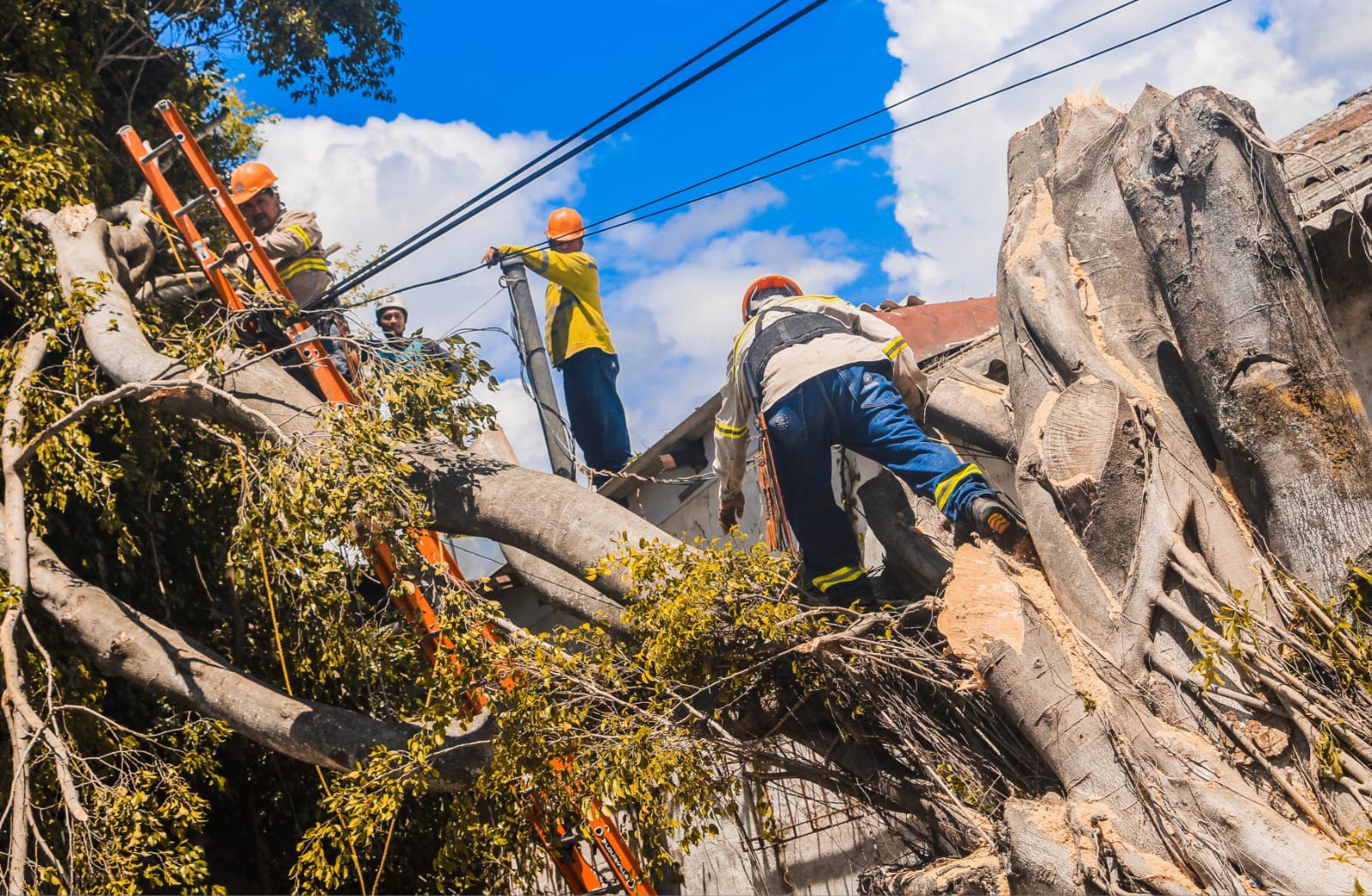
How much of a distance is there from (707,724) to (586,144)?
3714 millimetres

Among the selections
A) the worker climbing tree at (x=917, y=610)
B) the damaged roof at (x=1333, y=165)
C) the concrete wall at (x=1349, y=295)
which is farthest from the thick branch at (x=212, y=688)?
the damaged roof at (x=1333, y=165)

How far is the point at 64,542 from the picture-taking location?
7.74 meters

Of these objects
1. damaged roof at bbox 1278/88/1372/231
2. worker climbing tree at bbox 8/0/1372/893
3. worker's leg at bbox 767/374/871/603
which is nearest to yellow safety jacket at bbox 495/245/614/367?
worker climbing tree at bbox 8/0/1372/893

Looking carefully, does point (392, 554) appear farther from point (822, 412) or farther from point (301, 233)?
point (301, 233)

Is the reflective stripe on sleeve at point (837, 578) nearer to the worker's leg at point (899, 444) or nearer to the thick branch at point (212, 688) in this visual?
the worker's leg at point (899, 444)

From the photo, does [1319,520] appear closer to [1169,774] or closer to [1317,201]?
[1169,774]

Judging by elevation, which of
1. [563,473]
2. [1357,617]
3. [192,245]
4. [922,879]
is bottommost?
[922,879]

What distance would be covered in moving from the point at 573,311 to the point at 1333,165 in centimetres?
507

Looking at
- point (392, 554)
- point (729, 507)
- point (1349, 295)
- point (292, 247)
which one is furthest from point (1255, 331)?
point (292, 247)

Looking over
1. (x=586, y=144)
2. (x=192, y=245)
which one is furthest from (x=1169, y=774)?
(x=192, y=245)

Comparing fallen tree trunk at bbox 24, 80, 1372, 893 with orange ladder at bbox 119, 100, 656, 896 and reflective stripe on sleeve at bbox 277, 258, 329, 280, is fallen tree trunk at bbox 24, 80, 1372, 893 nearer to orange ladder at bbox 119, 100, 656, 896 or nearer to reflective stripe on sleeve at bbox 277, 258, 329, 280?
orange ladder at bbox 119, 100, 656, 896

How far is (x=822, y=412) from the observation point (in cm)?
607

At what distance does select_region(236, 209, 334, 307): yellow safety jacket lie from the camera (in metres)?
8.19

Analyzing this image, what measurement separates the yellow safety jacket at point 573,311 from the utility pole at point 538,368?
0.76 feet
